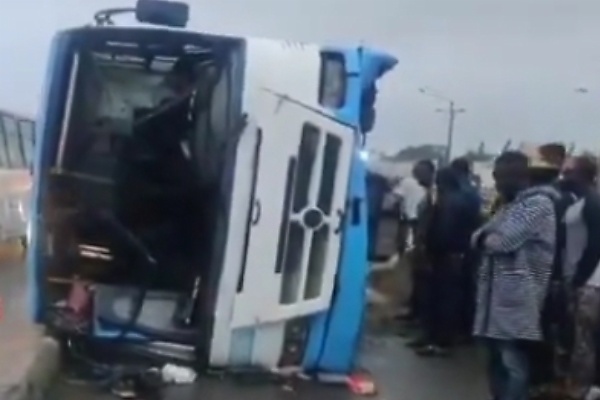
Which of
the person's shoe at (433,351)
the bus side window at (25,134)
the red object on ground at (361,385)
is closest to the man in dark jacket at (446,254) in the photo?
the person's shoe at (433,351)

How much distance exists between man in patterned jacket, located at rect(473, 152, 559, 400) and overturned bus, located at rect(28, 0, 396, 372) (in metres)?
1.25

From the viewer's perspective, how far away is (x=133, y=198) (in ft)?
27.6

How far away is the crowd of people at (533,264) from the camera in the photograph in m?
7.13

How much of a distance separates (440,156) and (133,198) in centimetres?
476

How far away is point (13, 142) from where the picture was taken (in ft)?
75.5

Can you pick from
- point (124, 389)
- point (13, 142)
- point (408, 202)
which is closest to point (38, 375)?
point (124, 389)

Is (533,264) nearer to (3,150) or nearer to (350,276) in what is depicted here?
(350,276)

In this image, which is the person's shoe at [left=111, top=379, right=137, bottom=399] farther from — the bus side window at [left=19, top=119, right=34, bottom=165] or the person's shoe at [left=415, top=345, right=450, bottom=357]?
the bus side window at [left=19, top=119, right=34, bottom=165]

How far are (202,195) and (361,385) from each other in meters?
Answer: 1.59

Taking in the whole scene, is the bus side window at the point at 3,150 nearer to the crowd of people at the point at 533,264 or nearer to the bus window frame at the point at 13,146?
the bus window frame at the point at 13,146

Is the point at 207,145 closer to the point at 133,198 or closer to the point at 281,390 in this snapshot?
the point at 133,198

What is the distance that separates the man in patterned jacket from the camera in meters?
7.11

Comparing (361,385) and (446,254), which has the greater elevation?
(446,254)

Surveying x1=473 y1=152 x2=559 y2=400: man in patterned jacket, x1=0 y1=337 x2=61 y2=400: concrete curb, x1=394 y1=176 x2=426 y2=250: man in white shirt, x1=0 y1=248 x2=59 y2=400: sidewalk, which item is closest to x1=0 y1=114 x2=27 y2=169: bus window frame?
x1=394 y1=176 x2=426 y2=250: man in white shirt
